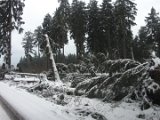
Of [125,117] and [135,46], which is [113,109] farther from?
[135,46]

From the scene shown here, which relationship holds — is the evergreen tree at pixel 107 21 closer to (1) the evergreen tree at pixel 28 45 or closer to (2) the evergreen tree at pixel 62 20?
(2) the evergreen tree at pixel 62 20

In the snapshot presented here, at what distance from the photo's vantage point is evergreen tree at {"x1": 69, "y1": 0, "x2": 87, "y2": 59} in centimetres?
5125

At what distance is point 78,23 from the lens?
168 ft

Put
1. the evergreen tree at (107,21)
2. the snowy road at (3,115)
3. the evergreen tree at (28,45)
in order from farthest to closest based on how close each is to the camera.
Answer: the evergreen tree at (28,45) < the evergreen tree at (107,21) < the snowy road at (3,115)

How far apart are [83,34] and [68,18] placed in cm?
429

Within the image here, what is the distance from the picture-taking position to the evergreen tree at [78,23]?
51253mm

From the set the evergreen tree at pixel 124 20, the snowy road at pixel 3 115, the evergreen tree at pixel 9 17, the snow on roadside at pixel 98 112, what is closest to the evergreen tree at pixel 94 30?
the evergreen tree at pixel 124 20

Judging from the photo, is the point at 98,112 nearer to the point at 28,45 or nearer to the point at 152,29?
the point at 152,29

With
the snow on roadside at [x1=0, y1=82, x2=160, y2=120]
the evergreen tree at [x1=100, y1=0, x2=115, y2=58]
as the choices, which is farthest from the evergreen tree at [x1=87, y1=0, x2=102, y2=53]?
the snow on roadside at [x1=0, y1=82, x2=160, y2=120]

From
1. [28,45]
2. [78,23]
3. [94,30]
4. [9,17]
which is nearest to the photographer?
[9,17]

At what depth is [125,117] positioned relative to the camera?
21.6 ft

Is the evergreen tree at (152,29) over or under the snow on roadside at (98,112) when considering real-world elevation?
over

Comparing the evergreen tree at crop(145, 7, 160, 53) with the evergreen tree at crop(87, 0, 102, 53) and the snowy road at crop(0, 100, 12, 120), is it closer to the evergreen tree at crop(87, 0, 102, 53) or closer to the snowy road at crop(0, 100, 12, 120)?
the evergreen tree at crop(87, 0, 102, 53)

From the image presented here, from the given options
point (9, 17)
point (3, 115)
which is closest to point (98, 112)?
point (3, 115)
